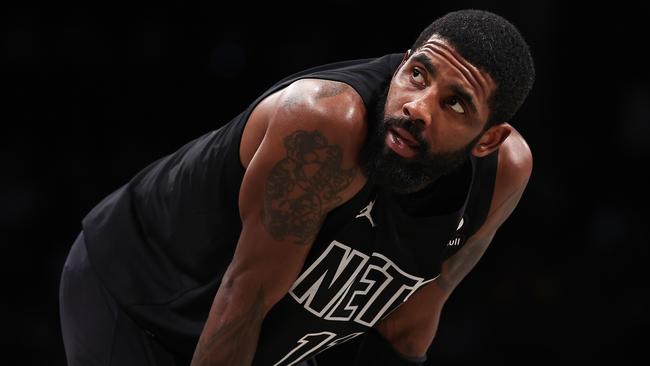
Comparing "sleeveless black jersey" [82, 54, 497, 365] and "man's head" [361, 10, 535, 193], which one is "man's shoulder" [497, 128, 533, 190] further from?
"man's head" [361, 10, 535, 193]

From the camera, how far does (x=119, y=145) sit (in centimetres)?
319

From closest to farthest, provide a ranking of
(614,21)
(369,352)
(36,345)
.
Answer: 1. (369,352)
2. (36,345)
3. (614,21)

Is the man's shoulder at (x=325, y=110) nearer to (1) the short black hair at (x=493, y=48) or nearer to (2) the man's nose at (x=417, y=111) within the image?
(2) the man's nose at (x=417, y=111)

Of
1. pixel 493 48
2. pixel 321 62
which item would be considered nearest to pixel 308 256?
pixel 493 48

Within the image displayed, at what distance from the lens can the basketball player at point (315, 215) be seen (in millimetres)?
1388

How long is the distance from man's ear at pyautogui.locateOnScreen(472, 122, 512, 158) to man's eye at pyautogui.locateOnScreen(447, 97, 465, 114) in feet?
0.32

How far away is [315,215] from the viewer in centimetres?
139

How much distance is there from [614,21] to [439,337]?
1.40m

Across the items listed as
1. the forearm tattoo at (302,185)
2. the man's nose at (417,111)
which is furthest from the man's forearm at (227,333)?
the man's nose at (417,111)

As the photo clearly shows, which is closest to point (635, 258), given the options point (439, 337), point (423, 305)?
point (439, 337)

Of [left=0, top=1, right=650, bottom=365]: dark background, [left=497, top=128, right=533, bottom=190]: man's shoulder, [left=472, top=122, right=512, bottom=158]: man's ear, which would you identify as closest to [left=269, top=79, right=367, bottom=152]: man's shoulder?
[left=472, top=122, right=512, bottom=158]: man's ear

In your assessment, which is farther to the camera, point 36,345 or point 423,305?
point 36,345

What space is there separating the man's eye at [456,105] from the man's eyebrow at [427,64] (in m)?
0.05

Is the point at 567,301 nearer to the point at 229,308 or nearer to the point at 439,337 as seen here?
the point at 439,337
